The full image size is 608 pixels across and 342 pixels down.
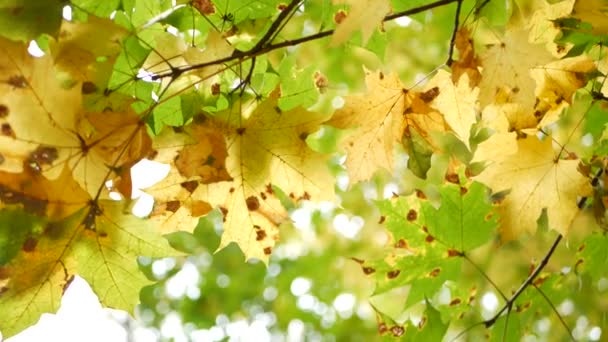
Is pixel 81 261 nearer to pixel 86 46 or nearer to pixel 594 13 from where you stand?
pixel 86 46

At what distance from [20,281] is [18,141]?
0.23 metres

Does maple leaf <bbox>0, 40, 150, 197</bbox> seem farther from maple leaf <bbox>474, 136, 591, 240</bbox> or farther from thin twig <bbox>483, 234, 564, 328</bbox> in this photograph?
thin twig <bbox>483, 234, 564, 328</bbox>

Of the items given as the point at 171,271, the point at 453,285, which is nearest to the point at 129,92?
the point at 453,285

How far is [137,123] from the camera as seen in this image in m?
1.06

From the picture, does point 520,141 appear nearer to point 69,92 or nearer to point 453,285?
point 453,285

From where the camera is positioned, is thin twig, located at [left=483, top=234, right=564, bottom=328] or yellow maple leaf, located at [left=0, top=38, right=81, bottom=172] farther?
thin twig, located at [left=483, top=234, right=564, bottom=328]

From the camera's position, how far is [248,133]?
1.21 m

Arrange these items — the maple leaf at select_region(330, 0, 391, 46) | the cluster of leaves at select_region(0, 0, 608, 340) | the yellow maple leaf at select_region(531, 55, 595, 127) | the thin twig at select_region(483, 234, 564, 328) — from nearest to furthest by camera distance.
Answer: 1. the maple leaf at select_region(330, 0, 391, 46)
2. the cluster of leaves at select_region(0, 0, 608, 340)
3. the yellow maple leaf at select_region(531, 55, 595, 127)
4. the thin twig at select_region(483, 234, 564, 328)

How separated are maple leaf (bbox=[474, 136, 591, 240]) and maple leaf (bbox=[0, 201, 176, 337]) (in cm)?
60

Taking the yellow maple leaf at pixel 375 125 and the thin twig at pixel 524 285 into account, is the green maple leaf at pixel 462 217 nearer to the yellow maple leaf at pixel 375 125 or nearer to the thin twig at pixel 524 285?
the thin twig at pixel 524 285

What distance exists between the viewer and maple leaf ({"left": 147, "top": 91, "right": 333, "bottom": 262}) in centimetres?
120

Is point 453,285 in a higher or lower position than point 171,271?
lower

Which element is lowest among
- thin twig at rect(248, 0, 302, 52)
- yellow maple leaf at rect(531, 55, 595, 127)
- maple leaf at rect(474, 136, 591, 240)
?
maple leaf at rect(474, 136, 591, 240)

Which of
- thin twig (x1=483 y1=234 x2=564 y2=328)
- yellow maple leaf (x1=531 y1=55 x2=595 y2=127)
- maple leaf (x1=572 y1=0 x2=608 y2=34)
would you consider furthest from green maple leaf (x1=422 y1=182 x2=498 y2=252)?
maple leaf (x1=572 y1=0 x2=608 y2=34)
